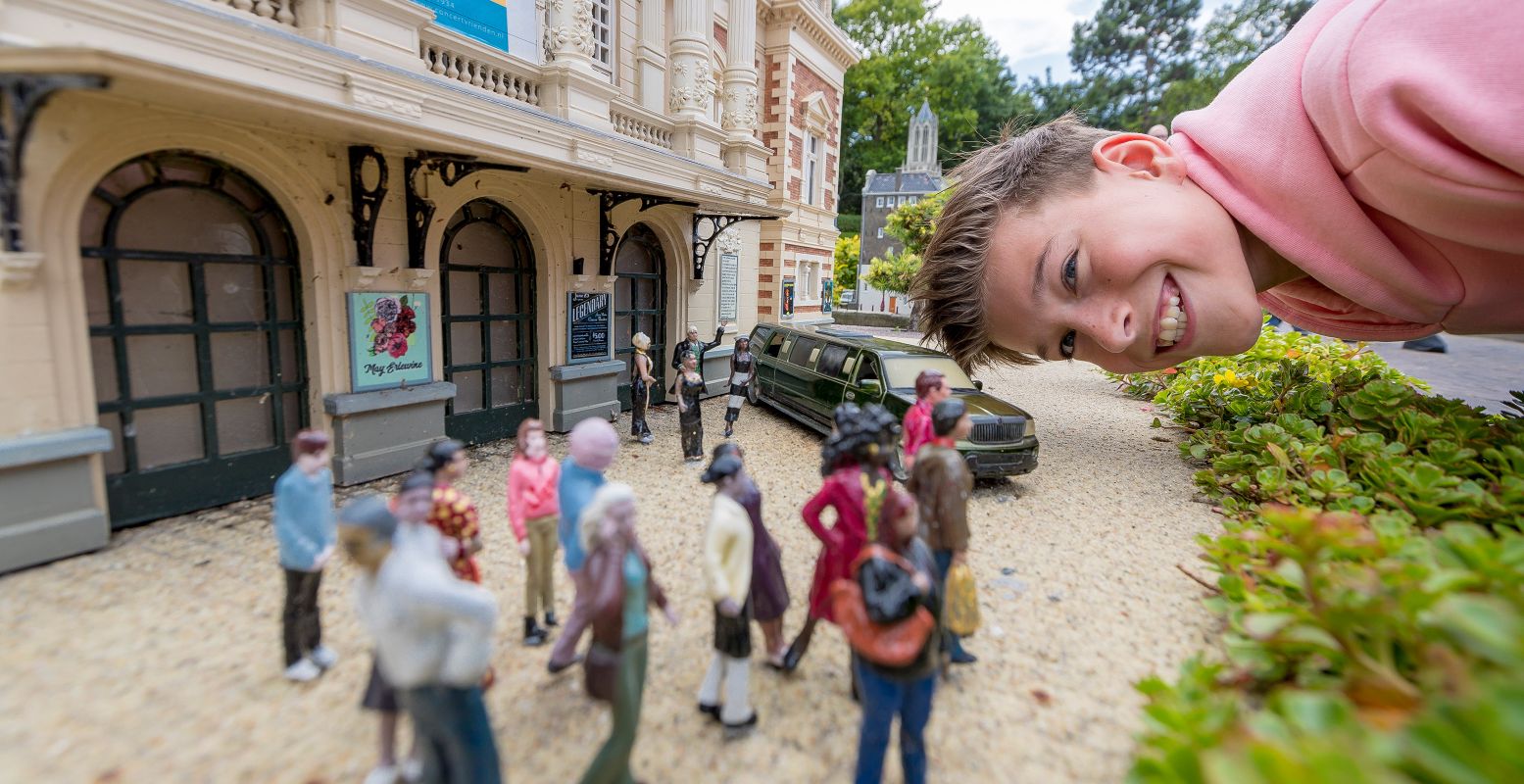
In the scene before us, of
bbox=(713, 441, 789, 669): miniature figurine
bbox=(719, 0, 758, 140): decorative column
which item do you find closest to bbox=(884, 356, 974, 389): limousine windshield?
bbox=(713, 441, 789, 669): miniature figurine

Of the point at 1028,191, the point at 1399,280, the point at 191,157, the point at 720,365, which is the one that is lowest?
the point at 720,365

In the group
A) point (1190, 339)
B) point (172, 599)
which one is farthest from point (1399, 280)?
point (172, 599)

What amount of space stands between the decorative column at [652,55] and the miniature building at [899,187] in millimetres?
26329

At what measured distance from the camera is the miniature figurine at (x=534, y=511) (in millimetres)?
3816

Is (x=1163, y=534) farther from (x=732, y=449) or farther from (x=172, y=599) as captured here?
(x=172, y=599)

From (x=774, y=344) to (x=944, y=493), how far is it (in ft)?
23.6

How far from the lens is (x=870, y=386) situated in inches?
305

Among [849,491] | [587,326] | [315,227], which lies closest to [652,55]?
[587,326]

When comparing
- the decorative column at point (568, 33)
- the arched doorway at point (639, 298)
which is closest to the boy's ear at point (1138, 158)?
the decorative column at point (568, 33)

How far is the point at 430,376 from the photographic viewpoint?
719cm

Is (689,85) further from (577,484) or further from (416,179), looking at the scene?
(577,484)

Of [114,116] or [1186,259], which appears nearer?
[1186,259]

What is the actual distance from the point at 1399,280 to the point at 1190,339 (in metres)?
0.77

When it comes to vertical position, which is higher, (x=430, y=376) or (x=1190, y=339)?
(x=1190, y=339)
